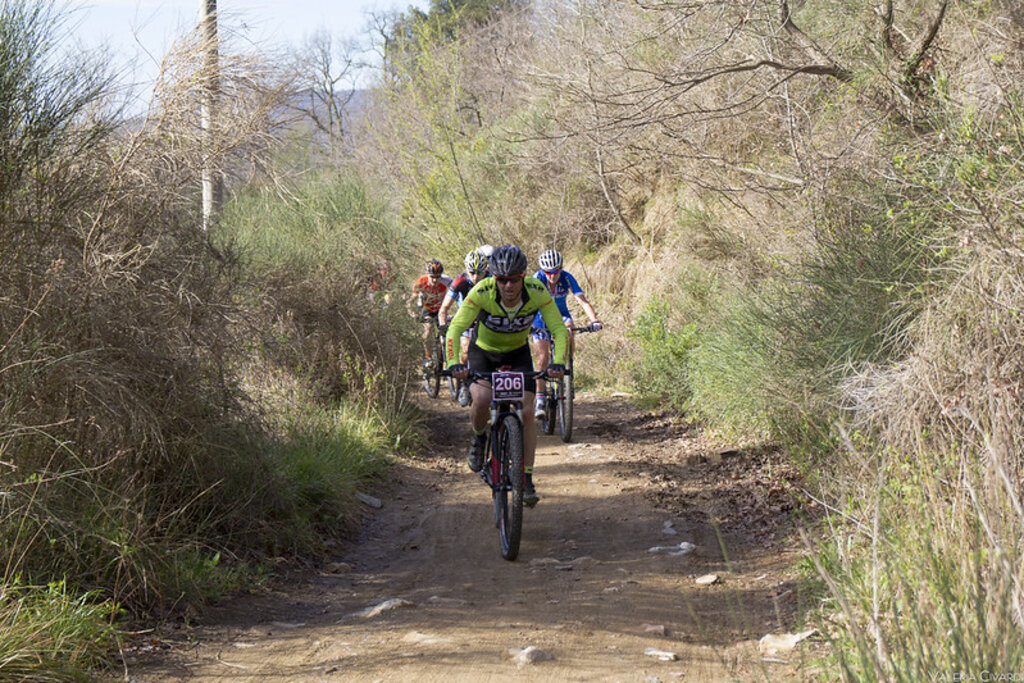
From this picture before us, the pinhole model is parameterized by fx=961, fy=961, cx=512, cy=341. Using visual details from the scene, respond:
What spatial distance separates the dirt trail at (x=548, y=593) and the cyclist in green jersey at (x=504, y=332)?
0.79 m

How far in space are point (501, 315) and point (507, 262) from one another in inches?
22.7

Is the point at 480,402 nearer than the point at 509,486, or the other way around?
the point at 509,486

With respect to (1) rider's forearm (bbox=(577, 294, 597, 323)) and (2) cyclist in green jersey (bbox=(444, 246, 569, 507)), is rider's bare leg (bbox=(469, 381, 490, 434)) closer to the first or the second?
(2) cyclist in green jersey (bbox=(444, 246, 569, 507))

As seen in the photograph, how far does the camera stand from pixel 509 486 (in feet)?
23.4

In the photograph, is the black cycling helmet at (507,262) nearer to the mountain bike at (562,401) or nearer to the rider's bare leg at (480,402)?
the rider's bare leg at (480,402)

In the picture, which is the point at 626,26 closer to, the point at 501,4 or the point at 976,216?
the point at 976,216

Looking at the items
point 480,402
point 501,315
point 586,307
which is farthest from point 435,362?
point 480,402

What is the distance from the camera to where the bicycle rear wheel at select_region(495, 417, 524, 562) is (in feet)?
22.4

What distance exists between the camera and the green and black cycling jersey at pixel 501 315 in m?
7.53

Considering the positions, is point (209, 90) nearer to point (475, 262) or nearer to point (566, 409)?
point (475, 262)

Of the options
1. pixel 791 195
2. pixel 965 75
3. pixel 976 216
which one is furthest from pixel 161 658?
pixel 791 195

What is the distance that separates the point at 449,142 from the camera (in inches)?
869

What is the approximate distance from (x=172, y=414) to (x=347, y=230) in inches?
426

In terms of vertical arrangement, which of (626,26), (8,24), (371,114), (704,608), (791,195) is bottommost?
(704,608)
